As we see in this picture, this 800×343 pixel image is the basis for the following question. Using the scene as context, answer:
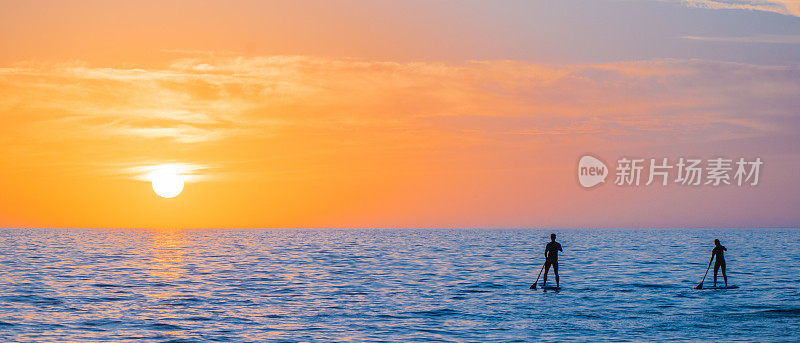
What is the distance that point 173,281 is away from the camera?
40.2 m

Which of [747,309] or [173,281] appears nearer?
[747,309]

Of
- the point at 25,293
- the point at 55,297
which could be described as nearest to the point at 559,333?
the point at 55,297

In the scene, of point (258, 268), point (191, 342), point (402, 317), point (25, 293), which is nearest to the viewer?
point (191, 342)

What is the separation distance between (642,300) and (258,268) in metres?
28.0

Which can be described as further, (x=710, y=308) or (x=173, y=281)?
(x=173, y=281)

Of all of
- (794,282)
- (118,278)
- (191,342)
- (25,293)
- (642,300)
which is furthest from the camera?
(118,278)

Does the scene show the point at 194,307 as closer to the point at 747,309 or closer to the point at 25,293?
the point at 25,293

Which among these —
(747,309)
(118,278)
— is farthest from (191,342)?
(118,278)

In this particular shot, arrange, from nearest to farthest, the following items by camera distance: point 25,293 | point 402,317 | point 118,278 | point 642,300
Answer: point 402,317
point 642,300
point 25,293
point 118,278

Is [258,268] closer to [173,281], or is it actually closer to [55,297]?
[173,281]

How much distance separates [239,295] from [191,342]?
11.9m

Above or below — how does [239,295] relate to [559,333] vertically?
above

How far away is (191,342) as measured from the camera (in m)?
21.3

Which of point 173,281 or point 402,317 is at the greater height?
point 173,281
